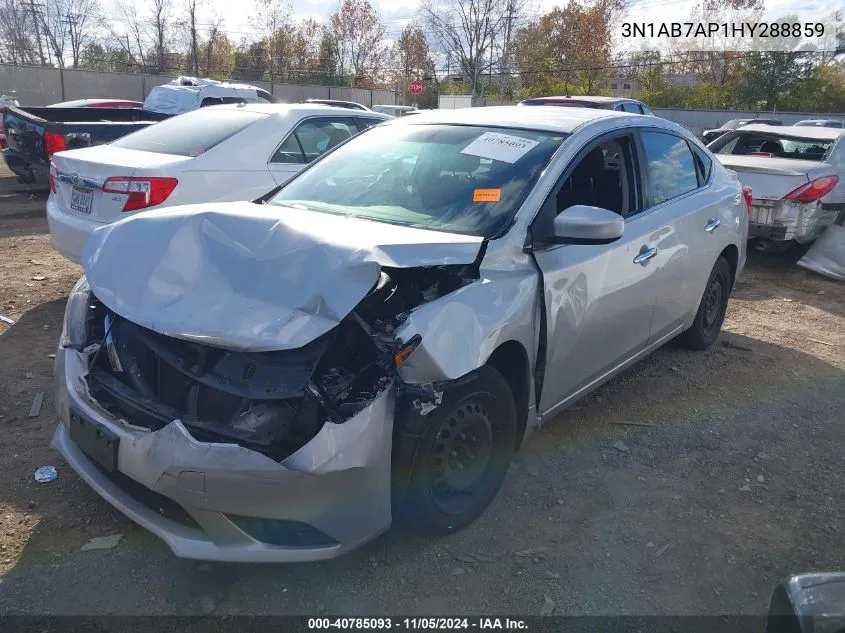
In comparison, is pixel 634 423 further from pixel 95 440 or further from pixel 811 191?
pixel 811 191

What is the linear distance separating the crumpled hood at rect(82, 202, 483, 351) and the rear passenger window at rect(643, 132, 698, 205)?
1.77 metres

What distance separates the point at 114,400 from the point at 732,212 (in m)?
4.43

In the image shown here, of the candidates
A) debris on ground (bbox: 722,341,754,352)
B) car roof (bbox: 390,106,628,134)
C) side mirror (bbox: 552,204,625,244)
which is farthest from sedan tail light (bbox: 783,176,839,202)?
side mirror (bbox: 552,204,625,244)

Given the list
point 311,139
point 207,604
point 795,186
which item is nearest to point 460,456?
point 207,604

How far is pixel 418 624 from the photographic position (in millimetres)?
2666

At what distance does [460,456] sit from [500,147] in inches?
64.1

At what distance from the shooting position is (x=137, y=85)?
32875 millimetres

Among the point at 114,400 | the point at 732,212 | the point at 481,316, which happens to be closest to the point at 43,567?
the point at 114,400

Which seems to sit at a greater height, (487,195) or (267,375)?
(487,195)

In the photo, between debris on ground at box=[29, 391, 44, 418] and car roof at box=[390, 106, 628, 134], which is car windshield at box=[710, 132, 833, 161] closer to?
car roof at box=[390, 106, 628, 134]

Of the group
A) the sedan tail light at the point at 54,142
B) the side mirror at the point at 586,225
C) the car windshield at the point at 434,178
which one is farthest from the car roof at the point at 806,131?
the sedan tail light at the point at 54,142

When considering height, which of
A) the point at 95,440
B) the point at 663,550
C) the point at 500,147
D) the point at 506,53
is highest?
the point at 506,53

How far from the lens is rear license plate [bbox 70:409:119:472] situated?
2666 mm

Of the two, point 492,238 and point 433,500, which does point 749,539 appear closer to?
point 433,500
